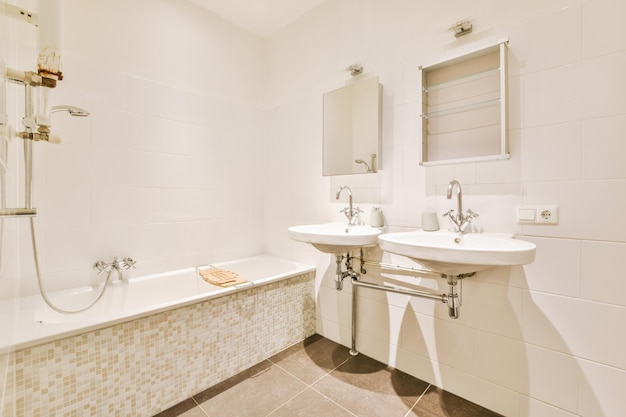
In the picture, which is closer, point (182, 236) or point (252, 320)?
point (252, 320)

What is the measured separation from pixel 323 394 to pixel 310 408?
125 mm

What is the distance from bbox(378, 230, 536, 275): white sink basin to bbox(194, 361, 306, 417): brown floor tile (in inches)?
40.5

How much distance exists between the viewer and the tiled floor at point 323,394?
144cm

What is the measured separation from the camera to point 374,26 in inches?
74.2

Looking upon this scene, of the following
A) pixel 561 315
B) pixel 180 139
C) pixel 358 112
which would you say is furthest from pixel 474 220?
pixel 180 139

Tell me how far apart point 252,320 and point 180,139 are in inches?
56.1

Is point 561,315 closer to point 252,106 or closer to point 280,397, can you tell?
point 280,397

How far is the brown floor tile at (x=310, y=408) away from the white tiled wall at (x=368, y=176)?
522 mm

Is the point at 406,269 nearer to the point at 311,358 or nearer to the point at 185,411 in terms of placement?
the point at 311,358

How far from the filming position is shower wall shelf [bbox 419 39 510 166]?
4.58ft

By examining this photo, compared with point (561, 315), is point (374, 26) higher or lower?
higher

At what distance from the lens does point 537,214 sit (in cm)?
128

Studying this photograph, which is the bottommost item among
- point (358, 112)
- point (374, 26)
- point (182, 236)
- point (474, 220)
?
point (182, 236)

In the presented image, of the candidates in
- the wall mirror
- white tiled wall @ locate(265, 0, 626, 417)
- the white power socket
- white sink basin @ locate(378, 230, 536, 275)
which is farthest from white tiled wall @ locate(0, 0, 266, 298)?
the white power socket
